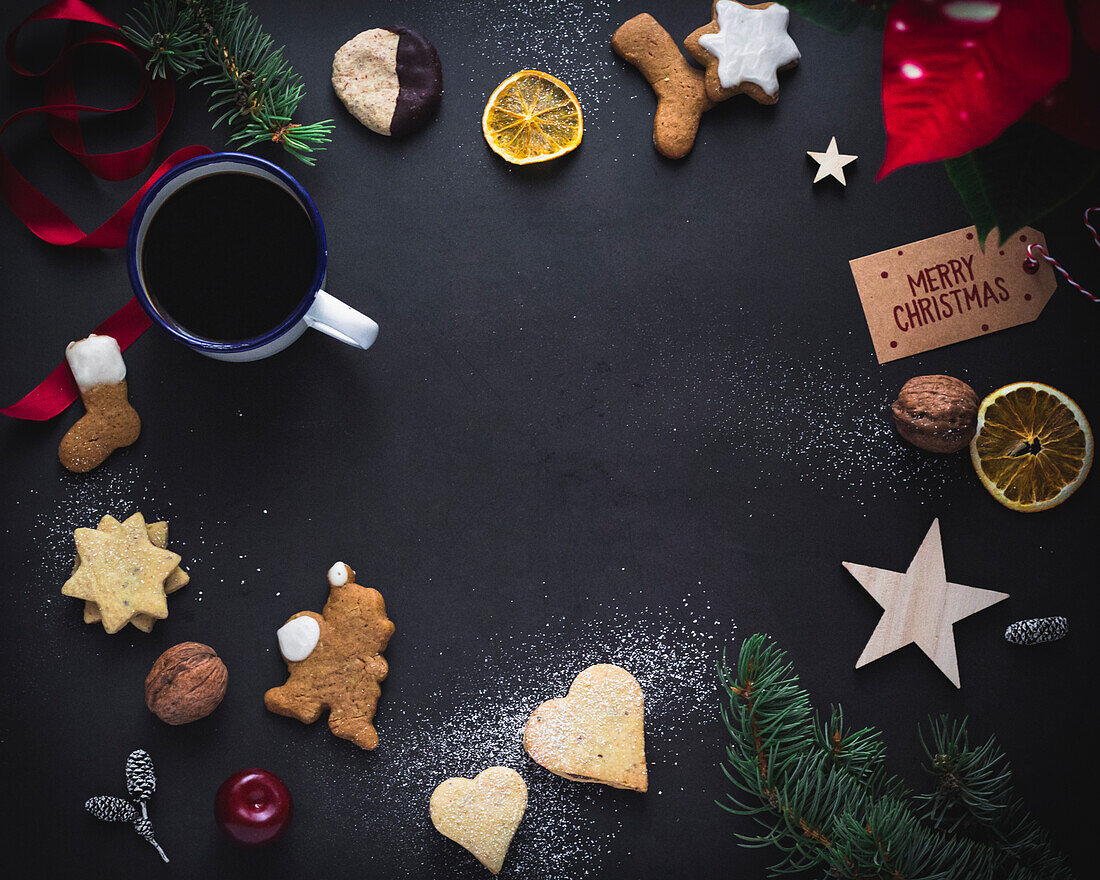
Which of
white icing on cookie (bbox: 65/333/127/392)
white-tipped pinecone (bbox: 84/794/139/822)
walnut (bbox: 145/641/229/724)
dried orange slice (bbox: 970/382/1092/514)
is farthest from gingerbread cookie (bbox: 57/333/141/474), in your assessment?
dried orange slice (bbox: 970/382/1092/514)

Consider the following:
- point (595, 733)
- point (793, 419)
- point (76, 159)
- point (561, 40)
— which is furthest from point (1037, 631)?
point (76, 159)

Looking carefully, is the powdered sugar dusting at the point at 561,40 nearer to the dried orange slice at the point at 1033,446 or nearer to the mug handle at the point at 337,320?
the mug handle at the point at 337,320

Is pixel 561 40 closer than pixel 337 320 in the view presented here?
No

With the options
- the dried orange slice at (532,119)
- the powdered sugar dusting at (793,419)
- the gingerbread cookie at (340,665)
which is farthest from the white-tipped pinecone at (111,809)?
the dried orange slice at (532,119)

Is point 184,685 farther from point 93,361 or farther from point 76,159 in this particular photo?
point 76,159

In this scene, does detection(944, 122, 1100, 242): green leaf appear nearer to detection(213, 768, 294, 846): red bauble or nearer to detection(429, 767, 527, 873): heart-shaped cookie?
detection(429, 767, 527, 873): heart-shaped cookie

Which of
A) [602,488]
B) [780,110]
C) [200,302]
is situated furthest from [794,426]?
[200,302]

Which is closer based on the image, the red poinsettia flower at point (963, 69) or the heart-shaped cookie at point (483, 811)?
the red poinsettia flower at point (963, 69)
